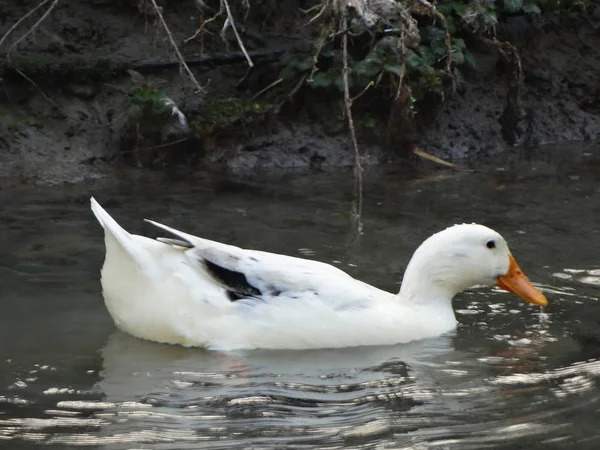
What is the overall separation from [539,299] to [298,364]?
1573mm

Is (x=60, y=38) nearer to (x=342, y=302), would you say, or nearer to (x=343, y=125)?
(x=343, y=125)

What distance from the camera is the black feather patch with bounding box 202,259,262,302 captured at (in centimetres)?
569

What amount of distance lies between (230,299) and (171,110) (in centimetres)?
435

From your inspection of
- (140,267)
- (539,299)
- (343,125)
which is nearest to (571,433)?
(539,299)

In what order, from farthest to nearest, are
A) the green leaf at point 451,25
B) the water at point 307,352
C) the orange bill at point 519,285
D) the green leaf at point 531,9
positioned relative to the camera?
the green leaf at point 531,9
the green leaf at point 451,25
the orange bill at point 519,285
the water at point 307,352

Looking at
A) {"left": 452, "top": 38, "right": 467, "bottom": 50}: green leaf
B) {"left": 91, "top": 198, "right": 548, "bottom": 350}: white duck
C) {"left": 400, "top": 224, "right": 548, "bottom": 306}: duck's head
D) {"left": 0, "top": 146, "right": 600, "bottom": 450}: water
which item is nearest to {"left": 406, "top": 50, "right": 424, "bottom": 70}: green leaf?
{"left": 452, "top": 38, "right": 467, "bottom": 50}: green leaf

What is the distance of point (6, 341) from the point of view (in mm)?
5723

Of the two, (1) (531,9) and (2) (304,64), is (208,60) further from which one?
(1) (531,9)

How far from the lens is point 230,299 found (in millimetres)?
5688

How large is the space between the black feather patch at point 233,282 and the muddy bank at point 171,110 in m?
4.04

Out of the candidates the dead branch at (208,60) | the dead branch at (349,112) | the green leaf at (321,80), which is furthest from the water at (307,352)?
the dead branch at (208,60)

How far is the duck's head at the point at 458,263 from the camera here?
6.16 meters

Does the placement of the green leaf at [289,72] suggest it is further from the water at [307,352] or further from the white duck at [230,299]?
the white duck at [230,299]

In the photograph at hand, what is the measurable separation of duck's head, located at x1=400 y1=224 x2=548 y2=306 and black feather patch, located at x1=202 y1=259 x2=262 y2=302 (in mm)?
966
